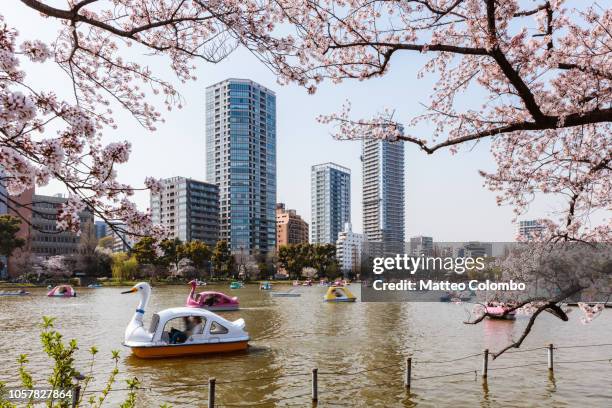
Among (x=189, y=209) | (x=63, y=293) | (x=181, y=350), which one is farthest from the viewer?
(x=189, y=209)

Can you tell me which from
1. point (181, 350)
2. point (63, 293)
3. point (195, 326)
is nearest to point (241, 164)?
point (63, 293)

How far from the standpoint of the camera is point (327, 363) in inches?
776

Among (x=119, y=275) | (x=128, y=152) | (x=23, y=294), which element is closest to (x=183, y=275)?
(x=119, y=275)

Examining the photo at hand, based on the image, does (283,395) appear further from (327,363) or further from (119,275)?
(119,275)

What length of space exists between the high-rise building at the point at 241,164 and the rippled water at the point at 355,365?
15155cm

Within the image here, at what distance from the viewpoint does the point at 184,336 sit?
65.3ft

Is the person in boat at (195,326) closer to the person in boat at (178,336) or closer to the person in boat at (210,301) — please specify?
the person in boat at (178,336)

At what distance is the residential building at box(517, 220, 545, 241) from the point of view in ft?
40.1

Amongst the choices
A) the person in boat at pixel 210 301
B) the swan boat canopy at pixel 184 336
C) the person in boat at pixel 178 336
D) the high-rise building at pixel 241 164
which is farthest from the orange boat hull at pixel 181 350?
the high-rise building at pixel 241 164

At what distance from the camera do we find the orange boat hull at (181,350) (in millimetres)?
19203

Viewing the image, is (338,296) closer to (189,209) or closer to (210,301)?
(210,301)

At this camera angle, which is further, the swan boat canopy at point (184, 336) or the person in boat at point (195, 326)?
the person in boat at point (195, 326)

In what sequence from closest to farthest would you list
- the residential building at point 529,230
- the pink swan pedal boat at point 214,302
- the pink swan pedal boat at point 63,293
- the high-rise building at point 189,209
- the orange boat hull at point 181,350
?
1. the residential building at point 529,230
2. the orange boat hull at point 181,350
3. the pink swan pedal boat at point 214,302
4. the pink swan pedal boat at point 63,293
5. the high-rise building at point 189,209

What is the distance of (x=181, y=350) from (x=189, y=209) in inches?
5827
